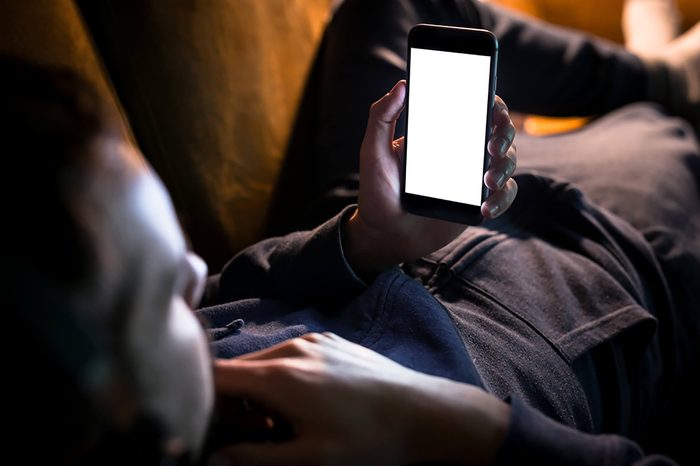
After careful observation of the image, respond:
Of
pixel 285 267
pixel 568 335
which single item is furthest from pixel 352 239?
pixel 568 335

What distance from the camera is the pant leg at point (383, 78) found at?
83cm

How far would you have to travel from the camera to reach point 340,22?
2.96 ft

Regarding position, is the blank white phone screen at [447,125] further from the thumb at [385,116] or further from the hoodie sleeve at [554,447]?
the hoodie sleeve at [554,447]

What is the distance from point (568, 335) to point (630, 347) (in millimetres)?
87

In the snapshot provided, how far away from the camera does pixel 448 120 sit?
0.61 metres

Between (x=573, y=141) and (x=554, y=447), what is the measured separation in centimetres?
55

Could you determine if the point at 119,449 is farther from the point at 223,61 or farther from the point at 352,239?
the point at 223,61

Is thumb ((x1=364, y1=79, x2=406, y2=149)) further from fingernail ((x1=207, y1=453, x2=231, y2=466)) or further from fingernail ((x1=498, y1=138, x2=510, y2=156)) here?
fingernail ((x1=207, y1=453, x2=231, y2=466))

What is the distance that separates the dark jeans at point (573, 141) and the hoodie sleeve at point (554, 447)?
167mm

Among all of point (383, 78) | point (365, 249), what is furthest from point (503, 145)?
point (383, 78)

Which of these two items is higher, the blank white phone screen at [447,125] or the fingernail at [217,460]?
the blank white phone screen at [447,125]

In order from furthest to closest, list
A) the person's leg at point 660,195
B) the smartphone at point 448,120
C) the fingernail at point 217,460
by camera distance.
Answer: the person's leg at point 660,195
the smartphone at point 448,120
the fingernail at point 217,460

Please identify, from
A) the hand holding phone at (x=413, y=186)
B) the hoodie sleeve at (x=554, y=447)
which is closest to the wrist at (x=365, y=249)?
the hand holding phone at (x=413, y=186)

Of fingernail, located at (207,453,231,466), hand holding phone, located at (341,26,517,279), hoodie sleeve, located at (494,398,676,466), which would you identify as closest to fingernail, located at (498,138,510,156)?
hand holding phone, located at (341,26,517,279)
